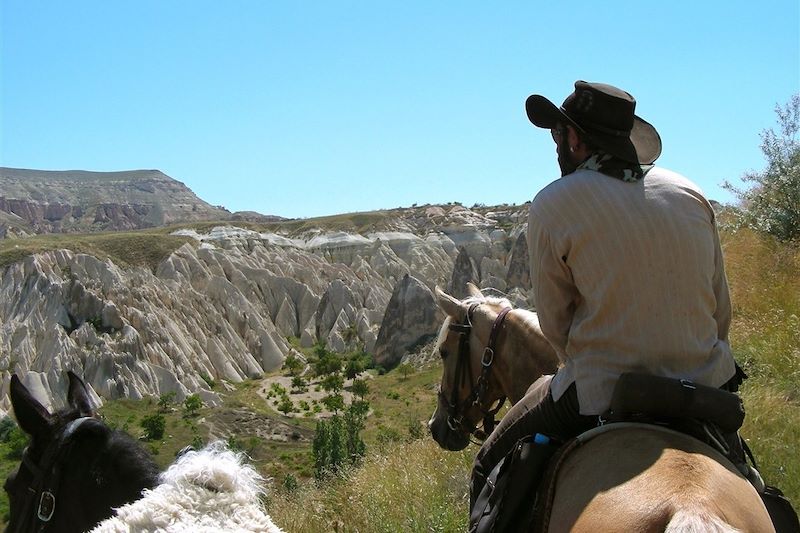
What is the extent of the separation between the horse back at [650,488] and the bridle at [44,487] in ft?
6.94

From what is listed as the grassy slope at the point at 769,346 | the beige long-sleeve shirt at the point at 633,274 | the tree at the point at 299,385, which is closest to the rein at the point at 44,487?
the beige long-sleeve shirt at the point at 633,274

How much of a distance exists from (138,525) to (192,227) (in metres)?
96.5

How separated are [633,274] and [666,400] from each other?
484 mm

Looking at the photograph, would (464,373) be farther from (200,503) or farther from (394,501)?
(200,503)

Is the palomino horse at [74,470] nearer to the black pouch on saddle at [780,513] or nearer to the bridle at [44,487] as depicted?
the bridle at [44,487]

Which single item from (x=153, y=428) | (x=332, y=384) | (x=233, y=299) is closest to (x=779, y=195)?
(x=153, y=428)

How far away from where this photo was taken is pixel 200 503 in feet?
8.51

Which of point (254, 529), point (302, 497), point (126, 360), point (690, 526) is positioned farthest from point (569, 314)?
point (126, 360)

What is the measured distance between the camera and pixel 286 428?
42.1 m

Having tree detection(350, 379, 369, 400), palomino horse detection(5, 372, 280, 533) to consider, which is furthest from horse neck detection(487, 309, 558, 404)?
tree detection(350, 379, 369, 400)

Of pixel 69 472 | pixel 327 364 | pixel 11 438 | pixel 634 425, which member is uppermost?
pixel 634 425

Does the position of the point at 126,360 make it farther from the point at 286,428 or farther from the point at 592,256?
the point at 592,256

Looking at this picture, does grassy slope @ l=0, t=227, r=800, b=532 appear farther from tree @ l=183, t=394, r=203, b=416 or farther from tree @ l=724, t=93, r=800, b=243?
tree @ l=183, t=394, r=203, b=416

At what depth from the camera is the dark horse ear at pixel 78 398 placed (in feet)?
11.0
